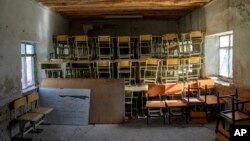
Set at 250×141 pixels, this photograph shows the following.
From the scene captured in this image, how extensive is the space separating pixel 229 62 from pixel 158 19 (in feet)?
17.5

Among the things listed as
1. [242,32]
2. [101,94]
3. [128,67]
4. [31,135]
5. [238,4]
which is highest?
[238,4]

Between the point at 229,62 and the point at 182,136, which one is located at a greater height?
the point at 229,62

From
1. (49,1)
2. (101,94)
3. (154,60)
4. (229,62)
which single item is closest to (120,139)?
(101,94)

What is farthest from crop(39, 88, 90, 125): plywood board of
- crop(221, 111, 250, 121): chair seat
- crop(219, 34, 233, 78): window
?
crop(219, 34, 233, 78): window

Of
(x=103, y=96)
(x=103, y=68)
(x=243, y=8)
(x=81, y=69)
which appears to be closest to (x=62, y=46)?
(x=81, y=69)

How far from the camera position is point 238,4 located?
569cm

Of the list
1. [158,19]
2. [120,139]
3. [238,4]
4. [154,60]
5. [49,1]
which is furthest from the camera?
[158,19]

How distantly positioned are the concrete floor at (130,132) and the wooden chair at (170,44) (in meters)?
2.93

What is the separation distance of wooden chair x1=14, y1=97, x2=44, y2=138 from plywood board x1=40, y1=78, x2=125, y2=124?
1.19 meters

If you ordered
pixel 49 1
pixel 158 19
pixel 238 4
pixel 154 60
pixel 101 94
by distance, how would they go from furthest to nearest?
pixel 158 19 < pixel 154 60 < pixel 49 1 < pixel 101 94 < pixel 238 4

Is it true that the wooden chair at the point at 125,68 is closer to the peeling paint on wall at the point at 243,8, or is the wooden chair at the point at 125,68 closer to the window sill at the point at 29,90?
the window sill at the point at 29,90

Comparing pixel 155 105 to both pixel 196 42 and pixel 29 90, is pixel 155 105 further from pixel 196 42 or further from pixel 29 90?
pixel 29 90

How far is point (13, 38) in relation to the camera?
5.67m

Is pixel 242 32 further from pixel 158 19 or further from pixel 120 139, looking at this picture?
pixel 158 19
